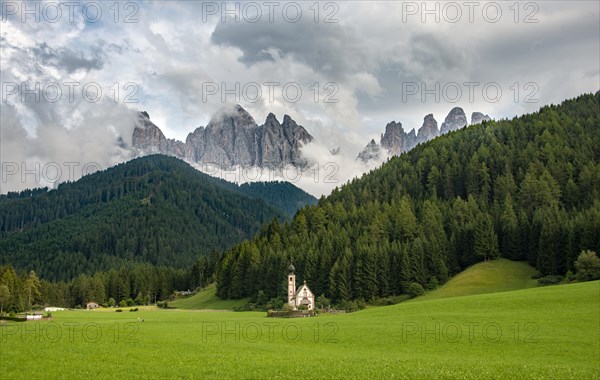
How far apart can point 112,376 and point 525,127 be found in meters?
177

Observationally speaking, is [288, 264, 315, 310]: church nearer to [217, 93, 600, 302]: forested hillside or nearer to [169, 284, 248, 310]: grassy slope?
[217, 93, 600, 302]: forested hillside

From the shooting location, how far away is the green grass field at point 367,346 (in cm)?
2764

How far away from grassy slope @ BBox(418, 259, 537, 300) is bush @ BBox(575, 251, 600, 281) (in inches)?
354

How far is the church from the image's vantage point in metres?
102

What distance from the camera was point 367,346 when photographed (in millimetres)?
43312

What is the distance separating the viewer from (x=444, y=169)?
536ft

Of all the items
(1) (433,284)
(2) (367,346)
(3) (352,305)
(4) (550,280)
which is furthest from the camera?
(1) (433,284)

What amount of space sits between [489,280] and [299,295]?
37.4 metres

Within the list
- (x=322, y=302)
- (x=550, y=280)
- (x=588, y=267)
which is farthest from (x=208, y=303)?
(x=588, y=267)

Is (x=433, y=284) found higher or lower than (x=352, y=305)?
higher

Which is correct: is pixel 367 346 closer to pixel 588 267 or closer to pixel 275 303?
pixel 588 267

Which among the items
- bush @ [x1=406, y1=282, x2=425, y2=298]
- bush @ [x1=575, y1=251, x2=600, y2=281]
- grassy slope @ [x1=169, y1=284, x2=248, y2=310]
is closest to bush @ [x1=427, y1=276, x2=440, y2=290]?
bush @ [x1=406, y1=282, x2=425, y2=298]

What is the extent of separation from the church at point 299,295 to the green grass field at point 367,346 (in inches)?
1515

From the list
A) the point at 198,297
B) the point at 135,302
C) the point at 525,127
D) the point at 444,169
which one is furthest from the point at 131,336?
the point at 525,127
